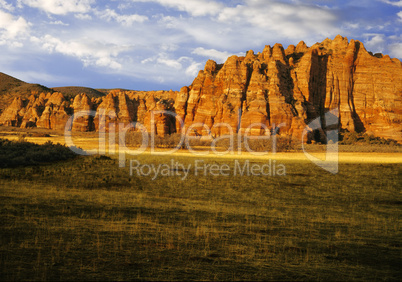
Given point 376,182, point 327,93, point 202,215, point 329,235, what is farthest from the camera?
point 327,93

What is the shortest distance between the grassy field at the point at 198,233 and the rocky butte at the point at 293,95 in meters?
83.0

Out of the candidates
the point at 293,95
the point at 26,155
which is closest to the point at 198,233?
the point at 26,155

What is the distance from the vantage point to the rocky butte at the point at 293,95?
372 ft

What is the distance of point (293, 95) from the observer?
4724 inches

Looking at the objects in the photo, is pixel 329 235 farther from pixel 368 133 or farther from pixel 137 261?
pixel 368 133

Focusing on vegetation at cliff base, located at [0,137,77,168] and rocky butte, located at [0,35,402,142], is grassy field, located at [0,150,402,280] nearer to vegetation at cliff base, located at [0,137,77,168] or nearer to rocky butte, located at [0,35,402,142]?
vegetation at cliff base, located at [0,137,77,168]

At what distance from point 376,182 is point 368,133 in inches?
3538

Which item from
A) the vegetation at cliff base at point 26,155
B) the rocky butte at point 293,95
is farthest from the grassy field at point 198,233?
the rocky butte at point 293,95

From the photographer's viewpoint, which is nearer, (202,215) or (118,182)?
(202,215)

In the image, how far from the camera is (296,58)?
5472 inches

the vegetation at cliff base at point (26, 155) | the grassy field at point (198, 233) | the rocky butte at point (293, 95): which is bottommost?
the grassy field at point (198, 233)

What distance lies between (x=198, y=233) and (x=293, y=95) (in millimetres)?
112179

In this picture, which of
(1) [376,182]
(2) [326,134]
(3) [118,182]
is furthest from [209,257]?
(2) [326,134]

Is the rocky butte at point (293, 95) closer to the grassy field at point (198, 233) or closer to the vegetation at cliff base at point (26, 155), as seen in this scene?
the vegetation at cliff base at point (26, 155)
